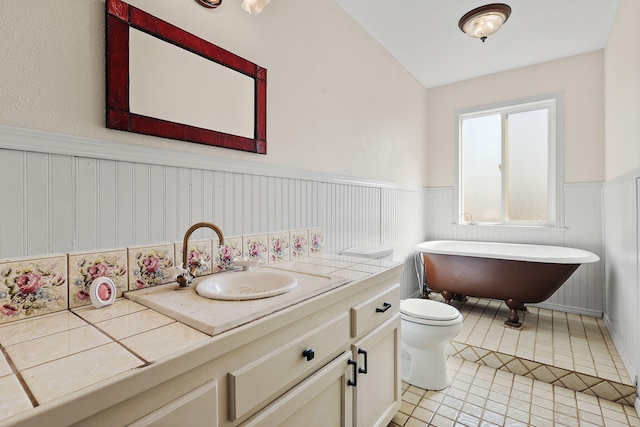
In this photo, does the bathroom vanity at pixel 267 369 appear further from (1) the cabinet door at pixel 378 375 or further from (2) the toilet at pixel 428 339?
(2) the toilet at pixel 428 339

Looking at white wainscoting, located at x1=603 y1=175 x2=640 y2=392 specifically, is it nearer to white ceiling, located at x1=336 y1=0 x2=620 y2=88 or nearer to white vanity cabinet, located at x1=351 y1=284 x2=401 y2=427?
white ceiling, located at x1=336 y1=0 x2=620 y2=88

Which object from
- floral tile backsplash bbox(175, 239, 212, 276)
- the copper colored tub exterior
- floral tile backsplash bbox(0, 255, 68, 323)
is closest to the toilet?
the copper colored tub exterior

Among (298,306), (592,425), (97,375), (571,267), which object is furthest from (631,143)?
(97,375)

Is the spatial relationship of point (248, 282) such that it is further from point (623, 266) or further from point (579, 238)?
point (579, 238)

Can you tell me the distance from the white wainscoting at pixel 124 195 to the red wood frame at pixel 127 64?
8 centimetres

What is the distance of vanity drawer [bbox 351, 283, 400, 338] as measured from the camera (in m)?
1.23

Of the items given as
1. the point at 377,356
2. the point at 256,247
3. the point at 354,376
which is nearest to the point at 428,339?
the point at 377,356

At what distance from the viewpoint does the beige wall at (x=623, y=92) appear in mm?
1909

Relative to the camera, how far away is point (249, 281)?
1331mm

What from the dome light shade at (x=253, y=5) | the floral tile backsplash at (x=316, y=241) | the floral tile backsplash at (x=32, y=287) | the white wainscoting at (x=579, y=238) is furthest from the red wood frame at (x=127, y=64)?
the white wainscoting at (x=579, y=238)

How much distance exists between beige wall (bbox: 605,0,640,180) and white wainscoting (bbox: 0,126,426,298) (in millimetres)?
2033

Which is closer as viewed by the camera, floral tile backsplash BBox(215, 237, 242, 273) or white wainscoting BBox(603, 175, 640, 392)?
floral tile backsplash BBox(215, 237, 242, 273)

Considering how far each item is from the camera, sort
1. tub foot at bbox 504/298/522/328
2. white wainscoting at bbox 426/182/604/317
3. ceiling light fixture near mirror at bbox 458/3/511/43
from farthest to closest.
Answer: white wainscoting at bbox 426/182/604/317 < tub foot at bbox 504/298/522/328 < ceiling light fixture near mirror at bbox 458/3/511/43

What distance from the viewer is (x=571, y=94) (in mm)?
3109
